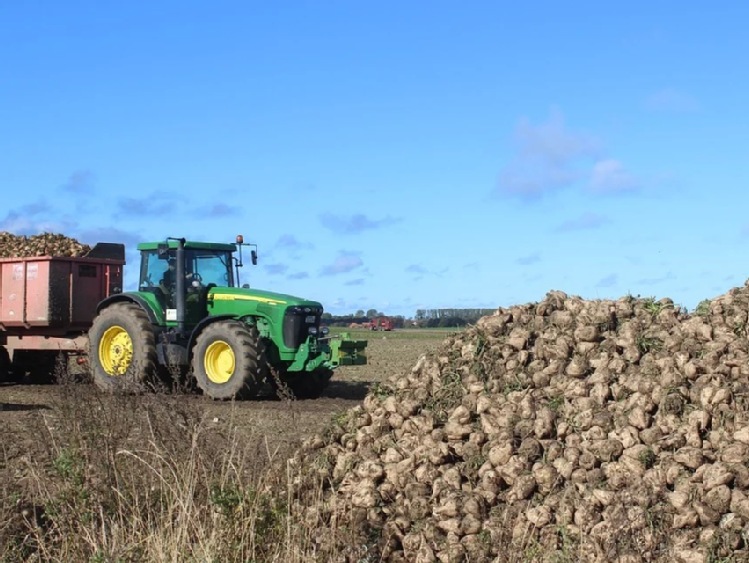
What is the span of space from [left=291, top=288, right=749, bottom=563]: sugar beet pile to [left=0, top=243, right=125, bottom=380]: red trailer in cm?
1077

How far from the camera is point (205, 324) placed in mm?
15195

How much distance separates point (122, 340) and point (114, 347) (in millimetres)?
180

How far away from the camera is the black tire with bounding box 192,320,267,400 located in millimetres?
14531

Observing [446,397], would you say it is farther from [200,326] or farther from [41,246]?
[41,246]

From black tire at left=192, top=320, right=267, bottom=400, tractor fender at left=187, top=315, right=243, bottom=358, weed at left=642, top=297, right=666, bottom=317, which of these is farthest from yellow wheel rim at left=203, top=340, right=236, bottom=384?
weed at left=642, top=297, right=666, bottom=317

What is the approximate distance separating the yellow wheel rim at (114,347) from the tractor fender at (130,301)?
459mm

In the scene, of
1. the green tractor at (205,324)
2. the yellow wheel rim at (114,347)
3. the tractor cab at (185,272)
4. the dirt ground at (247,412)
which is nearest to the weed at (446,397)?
the dirt ground at (247,412)

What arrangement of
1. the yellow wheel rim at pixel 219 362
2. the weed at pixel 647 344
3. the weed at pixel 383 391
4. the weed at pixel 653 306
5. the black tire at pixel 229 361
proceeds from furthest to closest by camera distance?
the yellow wheel rim at pixel 219 362, the black tire at pixel 229 361, the weed at pixel 383 391, the weed at pixel 653 306, the weed at pixel 647 344

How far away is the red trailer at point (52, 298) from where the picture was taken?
55.1ft

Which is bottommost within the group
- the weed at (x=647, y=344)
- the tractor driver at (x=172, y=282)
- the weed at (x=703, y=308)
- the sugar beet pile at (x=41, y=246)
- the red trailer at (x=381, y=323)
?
the weed at (x=647, y=344)

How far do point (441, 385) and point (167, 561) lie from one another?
2.28 meters

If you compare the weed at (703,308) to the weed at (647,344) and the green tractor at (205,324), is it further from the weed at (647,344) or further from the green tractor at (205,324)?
the green tractor at (205,324)

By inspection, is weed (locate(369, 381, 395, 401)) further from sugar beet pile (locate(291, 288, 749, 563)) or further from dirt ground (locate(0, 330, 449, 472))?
dirt ground (locate(0, 330, 449, 472))

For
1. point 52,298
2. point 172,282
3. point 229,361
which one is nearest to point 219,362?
point 229,361
